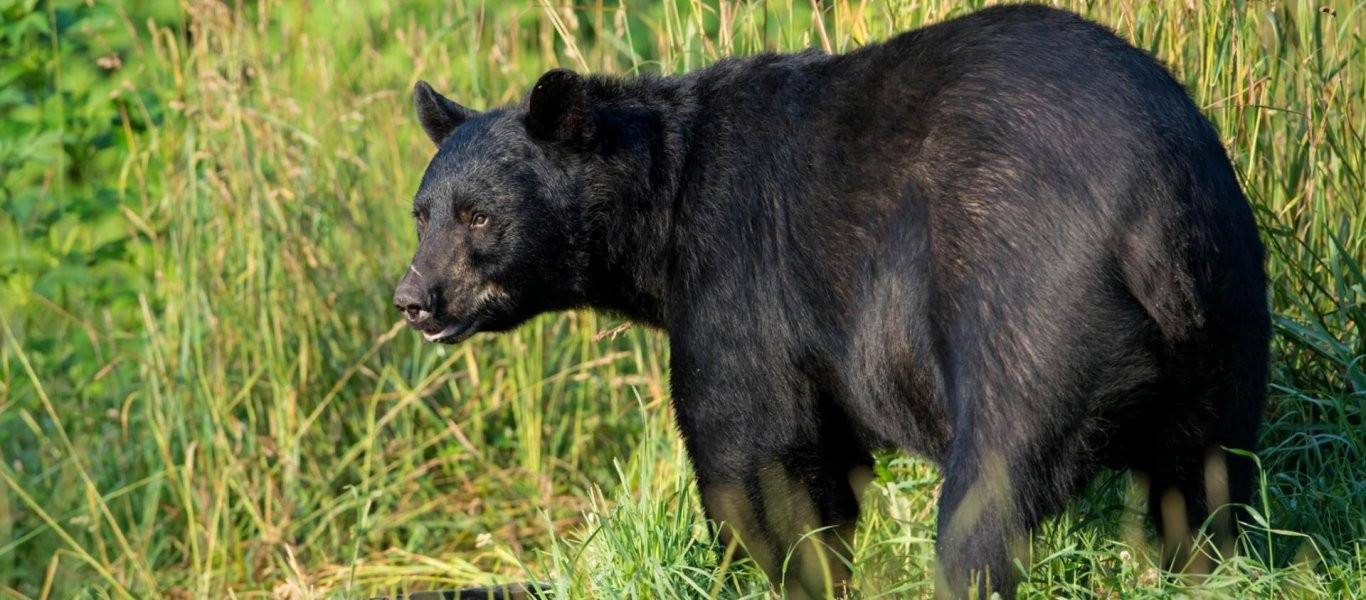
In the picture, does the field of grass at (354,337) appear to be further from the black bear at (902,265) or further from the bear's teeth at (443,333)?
the bear's teeth at (443,333)

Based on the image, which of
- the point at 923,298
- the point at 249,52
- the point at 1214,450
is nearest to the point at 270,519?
the point at 249,52

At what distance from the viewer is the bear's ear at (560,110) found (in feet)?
14.7

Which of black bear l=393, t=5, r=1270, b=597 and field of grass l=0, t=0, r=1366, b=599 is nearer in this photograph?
black bear l=393, t=5, r=1270, b=597

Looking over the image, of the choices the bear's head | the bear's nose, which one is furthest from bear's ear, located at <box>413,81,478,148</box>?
the bear's nose

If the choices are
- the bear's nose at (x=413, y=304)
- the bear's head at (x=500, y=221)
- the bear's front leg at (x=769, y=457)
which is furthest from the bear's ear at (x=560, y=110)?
the bear's front leg at (x=769, y=457)

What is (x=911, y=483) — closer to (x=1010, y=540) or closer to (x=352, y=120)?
(x=1010, y=540)

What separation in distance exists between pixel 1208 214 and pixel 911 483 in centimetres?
183

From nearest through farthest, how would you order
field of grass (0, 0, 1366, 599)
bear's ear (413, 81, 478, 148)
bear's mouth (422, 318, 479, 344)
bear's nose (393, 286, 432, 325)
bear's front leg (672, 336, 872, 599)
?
bear's front leg (672, 336, 872, 599), bear's nose (393, 286, 432, 325), bear's mouth (422, 318, 479, 344), field of grass (0, 0, 1366, 599), bear's ear (413, 81, 478, 148)

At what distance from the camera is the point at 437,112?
512 cm

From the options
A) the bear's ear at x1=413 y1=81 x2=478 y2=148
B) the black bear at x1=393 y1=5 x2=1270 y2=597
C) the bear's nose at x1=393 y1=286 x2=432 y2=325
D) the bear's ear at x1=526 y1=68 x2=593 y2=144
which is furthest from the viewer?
the bear's ear at x1=413 y1=81 x2=478 y2=148

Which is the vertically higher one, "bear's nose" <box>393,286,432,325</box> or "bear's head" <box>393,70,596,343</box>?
"bear's head" <box>393,70,596,343</box>

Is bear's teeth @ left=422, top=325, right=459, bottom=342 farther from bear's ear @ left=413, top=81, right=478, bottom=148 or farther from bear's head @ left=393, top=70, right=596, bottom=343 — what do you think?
bear's ear @ left=413, top=81, right=478, bottom=148

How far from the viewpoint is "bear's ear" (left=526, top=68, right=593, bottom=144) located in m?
4.47

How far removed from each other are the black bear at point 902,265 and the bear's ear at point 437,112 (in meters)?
0.30
